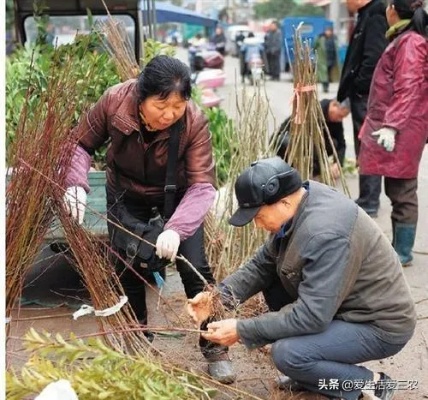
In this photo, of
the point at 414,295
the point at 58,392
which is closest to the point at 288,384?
the point at 58,392

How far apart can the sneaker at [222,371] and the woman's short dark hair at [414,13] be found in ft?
7.69

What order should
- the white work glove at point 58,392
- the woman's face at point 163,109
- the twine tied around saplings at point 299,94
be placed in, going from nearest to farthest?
the white work glove at point 58,392, the woman's face at point 163,109, the twine tied around saplings at point 299,94

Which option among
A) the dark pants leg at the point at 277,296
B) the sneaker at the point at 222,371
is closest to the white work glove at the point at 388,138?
the dark pants leg at the point at 277,296

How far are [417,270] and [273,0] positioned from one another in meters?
38.4

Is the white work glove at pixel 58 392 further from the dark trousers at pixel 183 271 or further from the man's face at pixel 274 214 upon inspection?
the dark trousers at pixel 183 271

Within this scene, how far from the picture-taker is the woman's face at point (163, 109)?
2.92 m

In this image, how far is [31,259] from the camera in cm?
274

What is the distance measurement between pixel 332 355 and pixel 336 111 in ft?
11.0

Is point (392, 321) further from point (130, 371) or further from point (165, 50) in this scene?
point (165, 50)

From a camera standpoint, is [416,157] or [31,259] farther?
[416,157]

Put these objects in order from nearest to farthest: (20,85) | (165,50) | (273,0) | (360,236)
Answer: (360,236) → (20,85) → (165,50) → (273,0)

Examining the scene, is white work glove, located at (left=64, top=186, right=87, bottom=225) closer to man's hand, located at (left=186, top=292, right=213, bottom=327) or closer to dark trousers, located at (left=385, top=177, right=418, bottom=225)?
man's hand, located at (left=186, top=292, right=213, bottom=327)

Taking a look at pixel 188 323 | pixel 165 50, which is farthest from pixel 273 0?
pixel 188 323

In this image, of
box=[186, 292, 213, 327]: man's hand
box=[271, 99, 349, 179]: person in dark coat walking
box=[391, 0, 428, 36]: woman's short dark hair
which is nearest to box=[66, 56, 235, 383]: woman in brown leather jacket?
box=[186, 292, 213, 327]: man's hand
